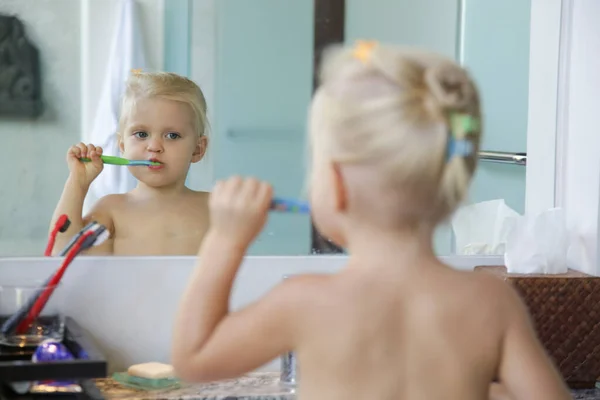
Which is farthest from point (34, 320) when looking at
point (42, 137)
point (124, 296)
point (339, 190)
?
point (339, 190)

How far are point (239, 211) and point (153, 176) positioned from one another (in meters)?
0.46

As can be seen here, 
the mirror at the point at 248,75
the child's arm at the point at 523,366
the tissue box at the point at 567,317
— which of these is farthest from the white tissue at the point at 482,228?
the child's arm at the point at 523,366

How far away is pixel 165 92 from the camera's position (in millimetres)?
1270

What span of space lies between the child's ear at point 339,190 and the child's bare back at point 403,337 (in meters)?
0.06

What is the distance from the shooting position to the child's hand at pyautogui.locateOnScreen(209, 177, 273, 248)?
84 centimetres

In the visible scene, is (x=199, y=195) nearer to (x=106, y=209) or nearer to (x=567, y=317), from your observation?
(x=106, y=209)

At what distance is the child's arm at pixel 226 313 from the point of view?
805 mm

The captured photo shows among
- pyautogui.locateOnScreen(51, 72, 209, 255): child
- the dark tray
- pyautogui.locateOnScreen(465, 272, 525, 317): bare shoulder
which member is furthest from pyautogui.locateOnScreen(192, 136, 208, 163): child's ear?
pyautogui.locateOnScreen(465, 272, 525, 317): bare shoulder

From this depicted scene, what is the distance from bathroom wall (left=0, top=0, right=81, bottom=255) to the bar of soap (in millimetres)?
205

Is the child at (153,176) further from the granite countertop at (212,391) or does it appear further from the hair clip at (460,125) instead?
the hair clip at (460,125)

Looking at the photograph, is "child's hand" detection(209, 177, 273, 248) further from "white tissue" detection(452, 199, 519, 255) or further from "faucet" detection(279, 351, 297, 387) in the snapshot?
"white tissue" detection(452, 199, 519, 255)

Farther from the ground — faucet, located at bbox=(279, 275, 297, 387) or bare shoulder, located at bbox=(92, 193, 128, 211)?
bare shoulder, located at bbox=(92, 193, 128, 211)

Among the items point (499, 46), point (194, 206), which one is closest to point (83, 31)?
point (194, 206)

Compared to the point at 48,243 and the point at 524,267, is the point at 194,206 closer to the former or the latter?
the point at 48,243
